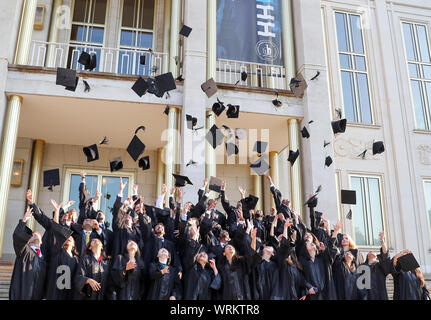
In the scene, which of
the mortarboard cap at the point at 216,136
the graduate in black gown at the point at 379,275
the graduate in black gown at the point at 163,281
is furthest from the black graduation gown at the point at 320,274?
the mortarboard cap at the point at 216,136

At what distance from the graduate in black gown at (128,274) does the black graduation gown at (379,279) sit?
3054 millimetres

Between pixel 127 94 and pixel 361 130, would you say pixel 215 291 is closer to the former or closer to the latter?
pixel 127 94

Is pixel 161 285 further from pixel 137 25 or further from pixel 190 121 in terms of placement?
pixel 137 25

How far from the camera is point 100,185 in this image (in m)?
11.7

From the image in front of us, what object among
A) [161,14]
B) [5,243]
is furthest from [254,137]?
[5,243]

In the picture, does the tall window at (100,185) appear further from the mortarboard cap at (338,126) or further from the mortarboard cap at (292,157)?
the mortarboard cap at (338,126)

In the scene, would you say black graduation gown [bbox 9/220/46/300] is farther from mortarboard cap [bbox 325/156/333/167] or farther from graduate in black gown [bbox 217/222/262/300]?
mortarboard cap [bbox 325/156/333/167]

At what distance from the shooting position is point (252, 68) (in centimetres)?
1111

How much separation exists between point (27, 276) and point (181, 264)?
1.85m

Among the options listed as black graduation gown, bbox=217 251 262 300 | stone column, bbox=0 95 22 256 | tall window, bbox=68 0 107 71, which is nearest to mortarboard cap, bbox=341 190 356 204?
black graduation gown, bbox=217 251 262 300

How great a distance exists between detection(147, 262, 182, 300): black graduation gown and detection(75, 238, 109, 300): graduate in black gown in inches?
21.5

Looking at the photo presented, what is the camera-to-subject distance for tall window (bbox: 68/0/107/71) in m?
12.0

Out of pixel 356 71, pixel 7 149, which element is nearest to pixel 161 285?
pixel 7 149
